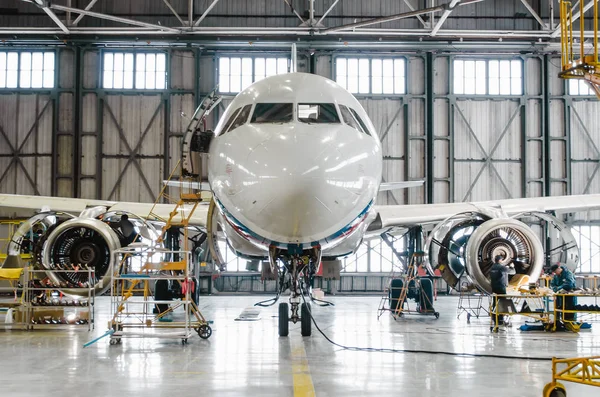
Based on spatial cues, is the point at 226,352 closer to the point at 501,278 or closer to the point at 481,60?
the point at 501,278

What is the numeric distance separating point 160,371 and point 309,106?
412 centimetres

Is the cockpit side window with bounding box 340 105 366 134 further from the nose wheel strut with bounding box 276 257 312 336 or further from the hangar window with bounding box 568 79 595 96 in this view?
the hangar window with bounding box 568 79 595 96

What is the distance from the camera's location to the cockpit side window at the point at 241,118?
9484 mm

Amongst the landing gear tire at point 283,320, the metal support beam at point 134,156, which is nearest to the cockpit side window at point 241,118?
the landing gear tire at point 283,320

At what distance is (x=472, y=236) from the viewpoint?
12.9 metres

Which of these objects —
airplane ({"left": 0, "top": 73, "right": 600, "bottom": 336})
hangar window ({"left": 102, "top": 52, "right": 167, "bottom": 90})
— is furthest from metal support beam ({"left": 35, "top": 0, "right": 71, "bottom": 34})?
airplane ({"left": 0, "top": 73, "right": 600, "bottom": 336})

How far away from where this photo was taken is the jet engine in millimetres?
12890

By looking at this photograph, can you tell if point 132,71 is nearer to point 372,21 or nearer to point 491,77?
point 372,21

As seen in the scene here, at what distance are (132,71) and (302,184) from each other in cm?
2198

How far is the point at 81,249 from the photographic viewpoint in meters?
13.2

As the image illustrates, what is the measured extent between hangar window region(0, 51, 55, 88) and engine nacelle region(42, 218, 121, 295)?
55.1ft

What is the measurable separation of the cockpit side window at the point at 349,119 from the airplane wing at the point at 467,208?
4.42 metres

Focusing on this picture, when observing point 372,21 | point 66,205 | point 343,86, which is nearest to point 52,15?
point 372,21

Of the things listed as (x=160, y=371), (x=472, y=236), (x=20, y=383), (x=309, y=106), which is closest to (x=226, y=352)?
(x=160, y=371)
